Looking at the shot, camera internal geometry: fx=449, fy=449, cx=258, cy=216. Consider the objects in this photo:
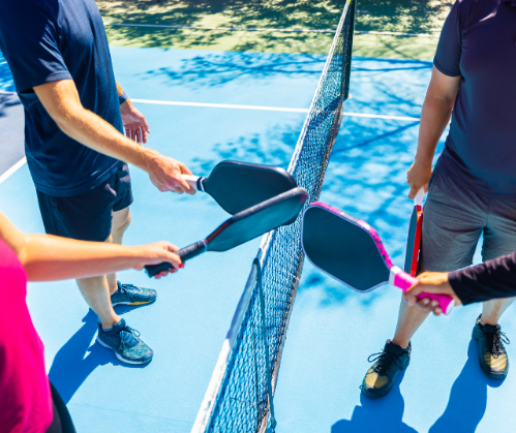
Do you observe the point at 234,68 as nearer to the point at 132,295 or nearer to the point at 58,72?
the point at 132,295

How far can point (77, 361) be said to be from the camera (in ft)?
10.1

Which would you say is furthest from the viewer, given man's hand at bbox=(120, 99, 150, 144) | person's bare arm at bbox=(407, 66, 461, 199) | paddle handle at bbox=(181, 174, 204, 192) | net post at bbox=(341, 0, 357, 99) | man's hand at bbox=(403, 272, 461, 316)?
net post at bbox=(341, 0, 357, 99)

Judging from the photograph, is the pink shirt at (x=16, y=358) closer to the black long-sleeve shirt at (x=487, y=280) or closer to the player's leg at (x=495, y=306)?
the black long-sleeve shirt at (x=487, y=280)

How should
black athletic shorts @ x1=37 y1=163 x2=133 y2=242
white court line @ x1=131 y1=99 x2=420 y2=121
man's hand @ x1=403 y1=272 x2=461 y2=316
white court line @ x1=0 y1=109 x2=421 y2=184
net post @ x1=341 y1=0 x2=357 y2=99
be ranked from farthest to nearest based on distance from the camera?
white court line @ x1=131 y1=99 x2=420 y2=121 < net post @ x1=341 y1=0 x2=357 y2=99 < white court line @ x1=0 y1=109 x2=421 y2=184 < black athletic shorts @ x1=37 y1=163 x2=133 y2=242 < man's hand @ x1=403 y1=272 x2=461 y2=316

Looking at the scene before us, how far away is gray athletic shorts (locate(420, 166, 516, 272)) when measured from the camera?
7.47 ft

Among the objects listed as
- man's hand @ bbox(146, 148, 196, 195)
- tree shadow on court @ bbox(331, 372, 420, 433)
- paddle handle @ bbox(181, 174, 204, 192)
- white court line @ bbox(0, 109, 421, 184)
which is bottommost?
tree shadow on court @ bbox(331, 372, 420, 433)

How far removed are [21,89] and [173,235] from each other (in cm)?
219

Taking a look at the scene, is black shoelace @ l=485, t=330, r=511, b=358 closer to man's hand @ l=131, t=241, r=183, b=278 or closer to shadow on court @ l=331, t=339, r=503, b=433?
shadow on court @ l=331, t=339, r=503, b=433

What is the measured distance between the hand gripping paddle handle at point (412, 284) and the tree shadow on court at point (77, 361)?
6.23 feet

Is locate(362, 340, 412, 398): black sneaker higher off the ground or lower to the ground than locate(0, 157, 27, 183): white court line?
lower

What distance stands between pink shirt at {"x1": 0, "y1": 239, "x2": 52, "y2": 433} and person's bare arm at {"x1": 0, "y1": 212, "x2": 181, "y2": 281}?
160 mm

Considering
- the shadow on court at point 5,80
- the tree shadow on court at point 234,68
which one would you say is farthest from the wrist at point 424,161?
the shadow on court at point 5,80

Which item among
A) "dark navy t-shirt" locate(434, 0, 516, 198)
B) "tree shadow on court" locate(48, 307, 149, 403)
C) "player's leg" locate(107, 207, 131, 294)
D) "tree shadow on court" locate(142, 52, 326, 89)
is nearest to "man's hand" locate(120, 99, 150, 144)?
"player's leg" locate(107, 207, 131, 294)

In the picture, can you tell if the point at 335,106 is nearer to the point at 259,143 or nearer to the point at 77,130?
the point at 259,143
